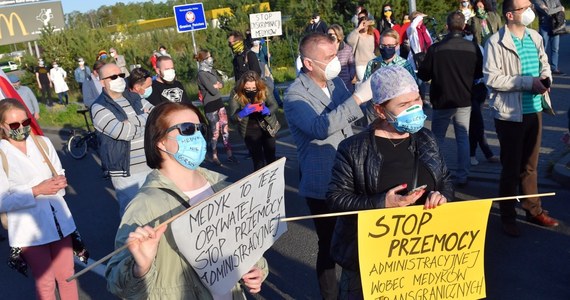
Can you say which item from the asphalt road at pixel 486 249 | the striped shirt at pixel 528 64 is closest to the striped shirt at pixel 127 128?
the asphalt road at pixel 486 249

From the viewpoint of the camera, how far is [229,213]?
8.43ft

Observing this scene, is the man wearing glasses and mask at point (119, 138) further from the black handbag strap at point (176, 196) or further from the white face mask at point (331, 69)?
the black handbag strap at point (176, 196)

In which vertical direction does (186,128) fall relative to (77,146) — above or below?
above

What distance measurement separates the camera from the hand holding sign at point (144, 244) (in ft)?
7.11

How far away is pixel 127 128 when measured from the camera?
193 inches

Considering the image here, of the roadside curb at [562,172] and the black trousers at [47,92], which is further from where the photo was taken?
the black trousers at [47,92]

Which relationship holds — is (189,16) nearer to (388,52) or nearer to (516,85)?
(388,52)

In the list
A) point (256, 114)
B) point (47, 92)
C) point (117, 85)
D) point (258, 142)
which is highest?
point (117, 85)

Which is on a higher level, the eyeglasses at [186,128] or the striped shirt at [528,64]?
the eyeglasses at [186,128]

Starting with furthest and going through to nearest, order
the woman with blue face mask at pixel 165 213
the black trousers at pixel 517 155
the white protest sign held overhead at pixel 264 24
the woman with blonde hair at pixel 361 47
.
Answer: the white protest sign held overhead at pixel 264 24 → the woman with blonde hair at pixel 361 47 → the black trousers at pixel 517 155 → the woman with blue face mask at pixel 165 213

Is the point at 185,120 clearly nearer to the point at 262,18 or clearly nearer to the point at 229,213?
the point at 229,213

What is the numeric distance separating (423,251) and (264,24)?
46.3ft

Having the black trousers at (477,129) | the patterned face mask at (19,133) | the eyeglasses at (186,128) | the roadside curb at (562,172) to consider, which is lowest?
the roadside curb at (562,172)

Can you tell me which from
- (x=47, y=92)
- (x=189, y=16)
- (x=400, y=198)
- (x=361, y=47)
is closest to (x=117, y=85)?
(x=400, y=198)
